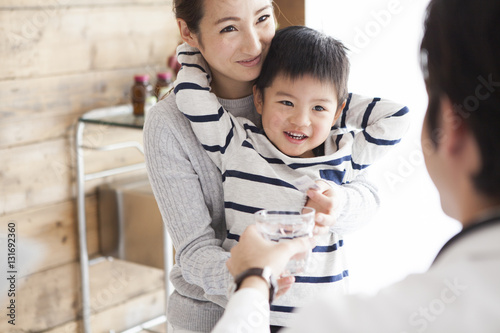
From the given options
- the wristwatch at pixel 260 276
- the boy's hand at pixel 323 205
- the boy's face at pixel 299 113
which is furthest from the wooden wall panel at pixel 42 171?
the wristwatch at pixel 260 276

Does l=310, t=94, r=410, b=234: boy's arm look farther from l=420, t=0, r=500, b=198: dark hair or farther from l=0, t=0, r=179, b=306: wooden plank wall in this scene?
l=0, t=0, r=179, b=306: wooden plank wall

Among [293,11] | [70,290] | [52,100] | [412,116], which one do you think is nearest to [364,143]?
[412,116]

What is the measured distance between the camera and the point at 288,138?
1.21m

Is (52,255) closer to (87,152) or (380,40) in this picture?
(87,152)

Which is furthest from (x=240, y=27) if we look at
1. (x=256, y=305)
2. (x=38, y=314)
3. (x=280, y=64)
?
(x=38, y=314)

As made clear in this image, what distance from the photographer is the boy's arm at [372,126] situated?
4.16 feet

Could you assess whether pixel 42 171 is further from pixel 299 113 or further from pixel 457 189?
pixel 457 189

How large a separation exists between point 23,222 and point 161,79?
80cm

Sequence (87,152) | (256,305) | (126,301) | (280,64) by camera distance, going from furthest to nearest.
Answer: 1. (126,301)
2. (87,152)
3. (280,64)
4. (256,305)

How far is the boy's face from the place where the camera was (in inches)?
47.4

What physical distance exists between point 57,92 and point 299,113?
4.73ft

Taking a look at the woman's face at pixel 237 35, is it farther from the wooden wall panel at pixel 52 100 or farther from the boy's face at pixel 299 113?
the wooden wall panel at pixel 52 100

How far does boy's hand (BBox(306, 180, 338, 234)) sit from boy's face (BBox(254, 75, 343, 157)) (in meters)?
0.10

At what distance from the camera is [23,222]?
90.4 inches
